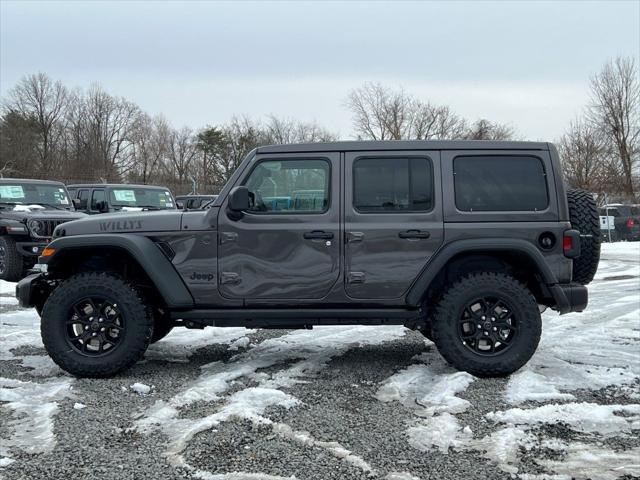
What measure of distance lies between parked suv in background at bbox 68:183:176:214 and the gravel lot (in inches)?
309

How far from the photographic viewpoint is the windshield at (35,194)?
1152 cm

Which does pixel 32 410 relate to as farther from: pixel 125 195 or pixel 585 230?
pixel 125 195

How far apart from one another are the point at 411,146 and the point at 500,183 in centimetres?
76

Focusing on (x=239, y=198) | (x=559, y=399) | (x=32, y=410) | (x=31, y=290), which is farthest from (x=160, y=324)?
(x=559, y=399)

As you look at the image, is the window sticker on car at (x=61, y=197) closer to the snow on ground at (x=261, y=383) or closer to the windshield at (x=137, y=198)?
the windshield at (x=137, y=198)

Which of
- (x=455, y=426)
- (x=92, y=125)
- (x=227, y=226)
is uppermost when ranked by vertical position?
(x=92, y=125)

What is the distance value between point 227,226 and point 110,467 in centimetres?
218

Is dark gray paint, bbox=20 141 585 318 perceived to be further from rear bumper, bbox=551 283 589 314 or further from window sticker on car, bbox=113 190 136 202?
window sticker on car, bbox=113 190 136 202

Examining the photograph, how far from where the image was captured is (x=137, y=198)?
45.4 feet

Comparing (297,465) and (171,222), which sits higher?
(171,222)

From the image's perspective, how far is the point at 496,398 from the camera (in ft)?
14.2

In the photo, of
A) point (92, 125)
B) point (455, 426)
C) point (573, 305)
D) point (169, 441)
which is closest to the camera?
point (169, 441)

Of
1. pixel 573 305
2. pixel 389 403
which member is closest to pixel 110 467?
pixel 389 403

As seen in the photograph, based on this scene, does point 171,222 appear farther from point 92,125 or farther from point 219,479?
point 92,125
